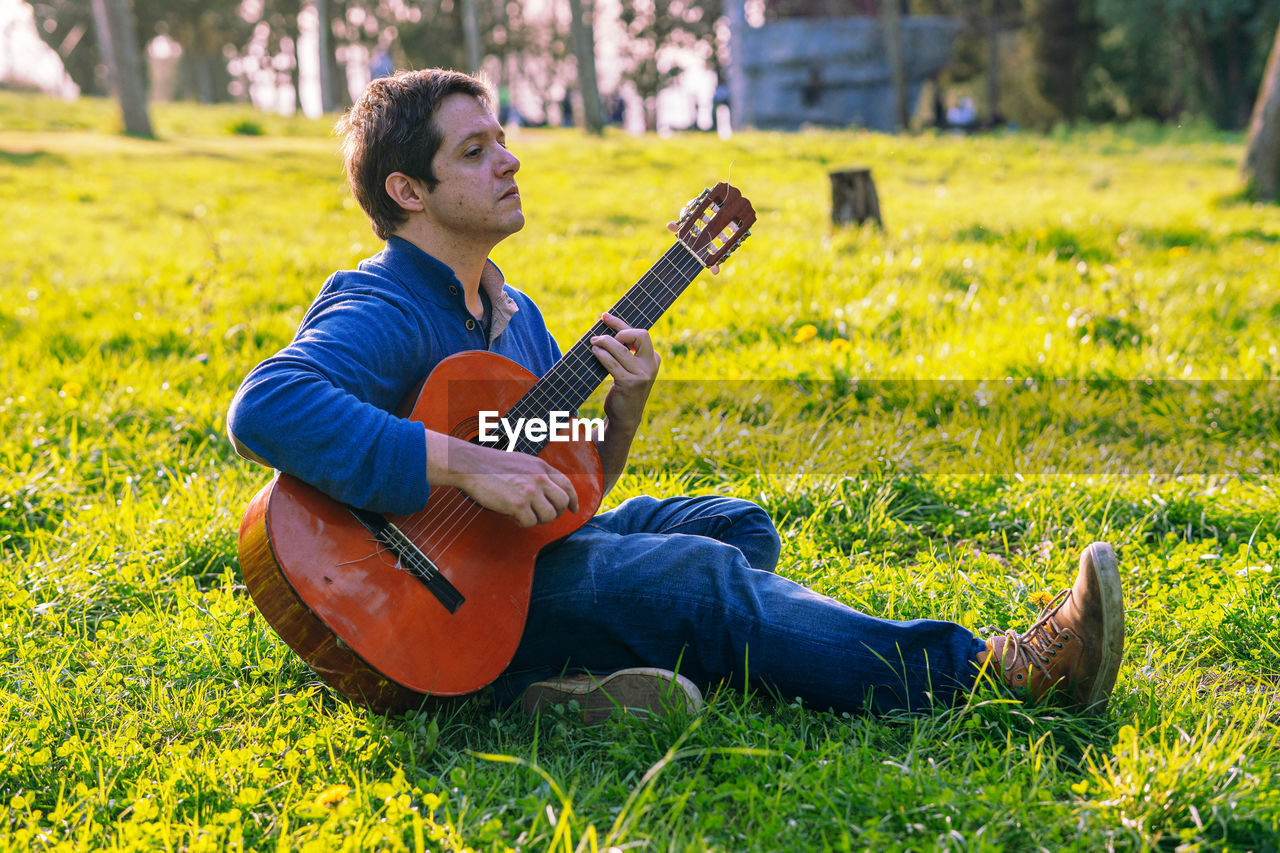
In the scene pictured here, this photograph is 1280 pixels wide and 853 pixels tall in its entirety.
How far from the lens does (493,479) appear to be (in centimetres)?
228

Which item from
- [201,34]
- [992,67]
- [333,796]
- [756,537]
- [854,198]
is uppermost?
[201,34]

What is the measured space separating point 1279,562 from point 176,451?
157 inches

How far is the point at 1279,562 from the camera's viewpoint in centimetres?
308

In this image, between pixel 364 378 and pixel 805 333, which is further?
pixel 805 333

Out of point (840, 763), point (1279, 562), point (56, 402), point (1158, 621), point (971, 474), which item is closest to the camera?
point (840, 763)

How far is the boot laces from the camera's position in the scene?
2.30 metres

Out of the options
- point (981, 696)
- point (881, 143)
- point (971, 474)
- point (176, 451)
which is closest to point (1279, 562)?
point (971, 474)

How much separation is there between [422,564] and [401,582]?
6 centimetres

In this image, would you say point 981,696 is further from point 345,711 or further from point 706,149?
point 706,149

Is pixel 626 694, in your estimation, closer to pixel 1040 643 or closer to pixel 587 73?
pixel 1040 643

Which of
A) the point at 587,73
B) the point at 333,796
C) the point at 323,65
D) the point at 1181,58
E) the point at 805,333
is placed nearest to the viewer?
the point at 333,796

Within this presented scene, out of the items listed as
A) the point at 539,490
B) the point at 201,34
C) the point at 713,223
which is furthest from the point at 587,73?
the point at 201,34

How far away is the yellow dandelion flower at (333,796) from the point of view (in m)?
2.09

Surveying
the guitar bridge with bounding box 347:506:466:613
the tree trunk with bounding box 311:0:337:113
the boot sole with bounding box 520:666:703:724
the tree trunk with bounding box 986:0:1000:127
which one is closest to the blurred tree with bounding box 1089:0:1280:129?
the tree trunk with bounding box 986:0:1000:127
